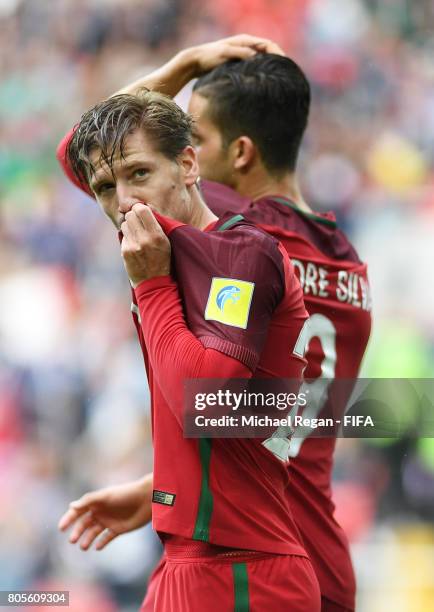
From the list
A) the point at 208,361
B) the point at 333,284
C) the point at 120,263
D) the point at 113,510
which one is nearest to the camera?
the point at 208,361

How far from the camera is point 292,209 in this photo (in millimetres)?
2807

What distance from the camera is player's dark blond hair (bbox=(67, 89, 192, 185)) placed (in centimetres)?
202

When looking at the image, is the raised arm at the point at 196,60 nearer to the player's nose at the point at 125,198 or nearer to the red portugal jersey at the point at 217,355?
the player's nose at the point at 125,198

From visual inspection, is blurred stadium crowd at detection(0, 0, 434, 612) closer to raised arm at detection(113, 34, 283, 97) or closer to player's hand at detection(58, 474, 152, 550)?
player's hand at detection(58, 474, 152, 550)

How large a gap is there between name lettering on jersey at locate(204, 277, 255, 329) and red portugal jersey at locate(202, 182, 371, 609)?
790 millimetres

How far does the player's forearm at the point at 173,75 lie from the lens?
2865 mm

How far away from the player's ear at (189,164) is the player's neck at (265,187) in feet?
2.59

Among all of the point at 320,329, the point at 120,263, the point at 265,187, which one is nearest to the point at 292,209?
the point at 265,187

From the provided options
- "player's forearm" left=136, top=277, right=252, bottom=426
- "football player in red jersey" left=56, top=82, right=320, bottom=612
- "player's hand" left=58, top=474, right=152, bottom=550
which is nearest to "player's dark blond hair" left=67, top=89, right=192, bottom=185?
"football player in red jersey" left=56, top=82, right=320, bottom=612

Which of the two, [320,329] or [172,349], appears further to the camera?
[320,329]

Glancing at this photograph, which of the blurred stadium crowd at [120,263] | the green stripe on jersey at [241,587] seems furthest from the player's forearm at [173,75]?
the blurred stadium crowd at [120,263]

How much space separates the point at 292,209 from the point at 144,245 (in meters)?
0.99

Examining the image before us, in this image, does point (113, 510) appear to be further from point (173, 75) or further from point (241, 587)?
point (173, 75)

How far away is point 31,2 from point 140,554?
3911mm
